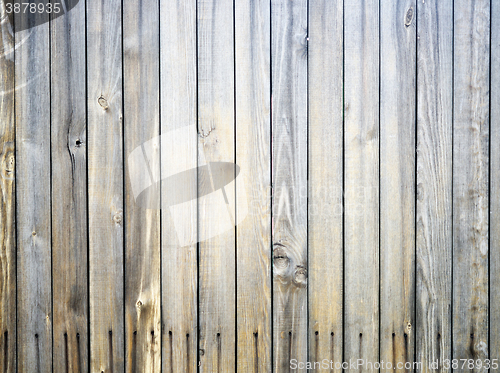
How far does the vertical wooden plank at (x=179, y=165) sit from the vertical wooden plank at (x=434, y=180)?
0.74 meters

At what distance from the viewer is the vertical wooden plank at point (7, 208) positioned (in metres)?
1.14

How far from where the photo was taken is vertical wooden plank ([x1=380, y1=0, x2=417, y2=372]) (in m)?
1.16

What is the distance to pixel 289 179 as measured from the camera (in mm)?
1147

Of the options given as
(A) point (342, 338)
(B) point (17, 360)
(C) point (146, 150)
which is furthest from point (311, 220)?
(B) point (17, 360)

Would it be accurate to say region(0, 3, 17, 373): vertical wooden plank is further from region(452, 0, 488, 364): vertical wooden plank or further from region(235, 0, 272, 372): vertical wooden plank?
region(452, 0, 488, 364): vertical wooden plank

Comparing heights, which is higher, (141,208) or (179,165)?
(179,165)

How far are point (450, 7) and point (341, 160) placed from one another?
0.63m

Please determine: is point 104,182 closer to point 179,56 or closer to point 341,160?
point 179,56

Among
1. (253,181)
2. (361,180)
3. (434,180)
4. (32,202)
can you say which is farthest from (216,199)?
(434,180)

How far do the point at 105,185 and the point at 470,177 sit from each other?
1205 millimetres

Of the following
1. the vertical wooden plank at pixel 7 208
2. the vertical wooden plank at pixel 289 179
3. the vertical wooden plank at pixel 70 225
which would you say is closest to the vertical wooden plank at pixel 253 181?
the vertical wooden plank at pixel 289 179

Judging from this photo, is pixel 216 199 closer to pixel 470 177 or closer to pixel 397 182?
pixel 397 182

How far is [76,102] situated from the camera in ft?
3.73

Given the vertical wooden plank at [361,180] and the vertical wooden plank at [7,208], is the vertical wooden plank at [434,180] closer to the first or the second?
the vertical wooden plank at [361,180]
